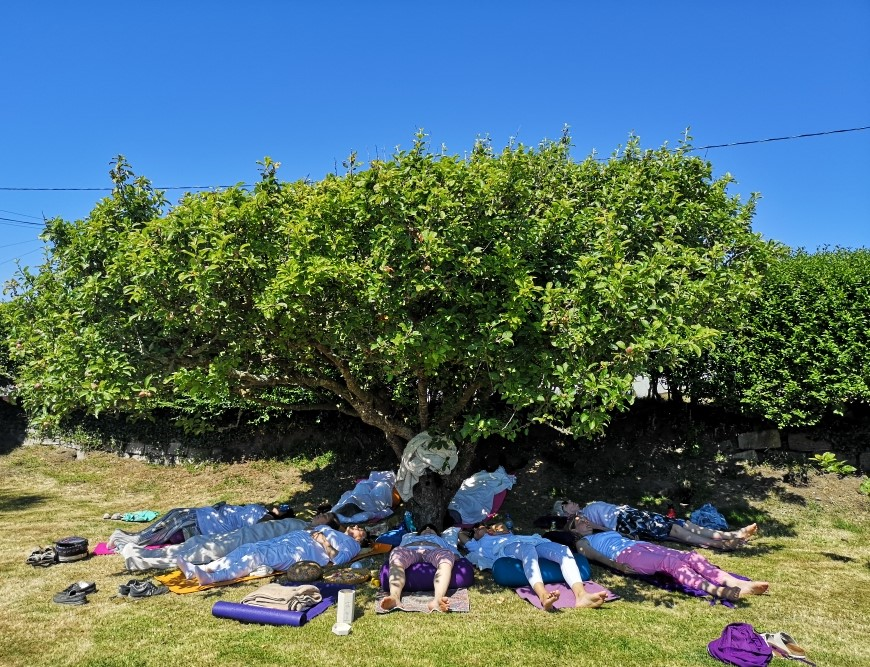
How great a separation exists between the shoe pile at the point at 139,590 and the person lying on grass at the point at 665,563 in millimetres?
5634

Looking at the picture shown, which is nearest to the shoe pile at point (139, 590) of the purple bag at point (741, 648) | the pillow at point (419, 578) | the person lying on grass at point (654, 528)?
the pillow at point (419, 578)

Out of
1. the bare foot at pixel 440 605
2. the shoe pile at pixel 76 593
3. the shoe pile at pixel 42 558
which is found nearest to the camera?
the bare foot at pixel 440 605

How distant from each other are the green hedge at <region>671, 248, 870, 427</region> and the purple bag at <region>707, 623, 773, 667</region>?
6.75 metres

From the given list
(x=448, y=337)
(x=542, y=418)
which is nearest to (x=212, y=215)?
(x=448, y=337)

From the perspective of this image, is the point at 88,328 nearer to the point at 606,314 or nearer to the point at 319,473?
the point at 606,314

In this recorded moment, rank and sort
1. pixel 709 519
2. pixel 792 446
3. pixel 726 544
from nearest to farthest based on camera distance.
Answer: pixel 726 544 < pixel 709 519 < pixel 792 446

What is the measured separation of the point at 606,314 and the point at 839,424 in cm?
832

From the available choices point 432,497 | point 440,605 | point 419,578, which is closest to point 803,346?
point 432,497

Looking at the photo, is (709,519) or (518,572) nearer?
(518,572)

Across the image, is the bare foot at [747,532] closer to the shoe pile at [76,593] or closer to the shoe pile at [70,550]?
the shoe pile at [76,593]

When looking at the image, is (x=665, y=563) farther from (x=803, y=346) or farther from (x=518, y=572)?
(x=803, y=346)

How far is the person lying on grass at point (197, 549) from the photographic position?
8.10 metres

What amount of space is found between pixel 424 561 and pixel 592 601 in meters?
2.03

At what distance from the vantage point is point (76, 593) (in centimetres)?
701
